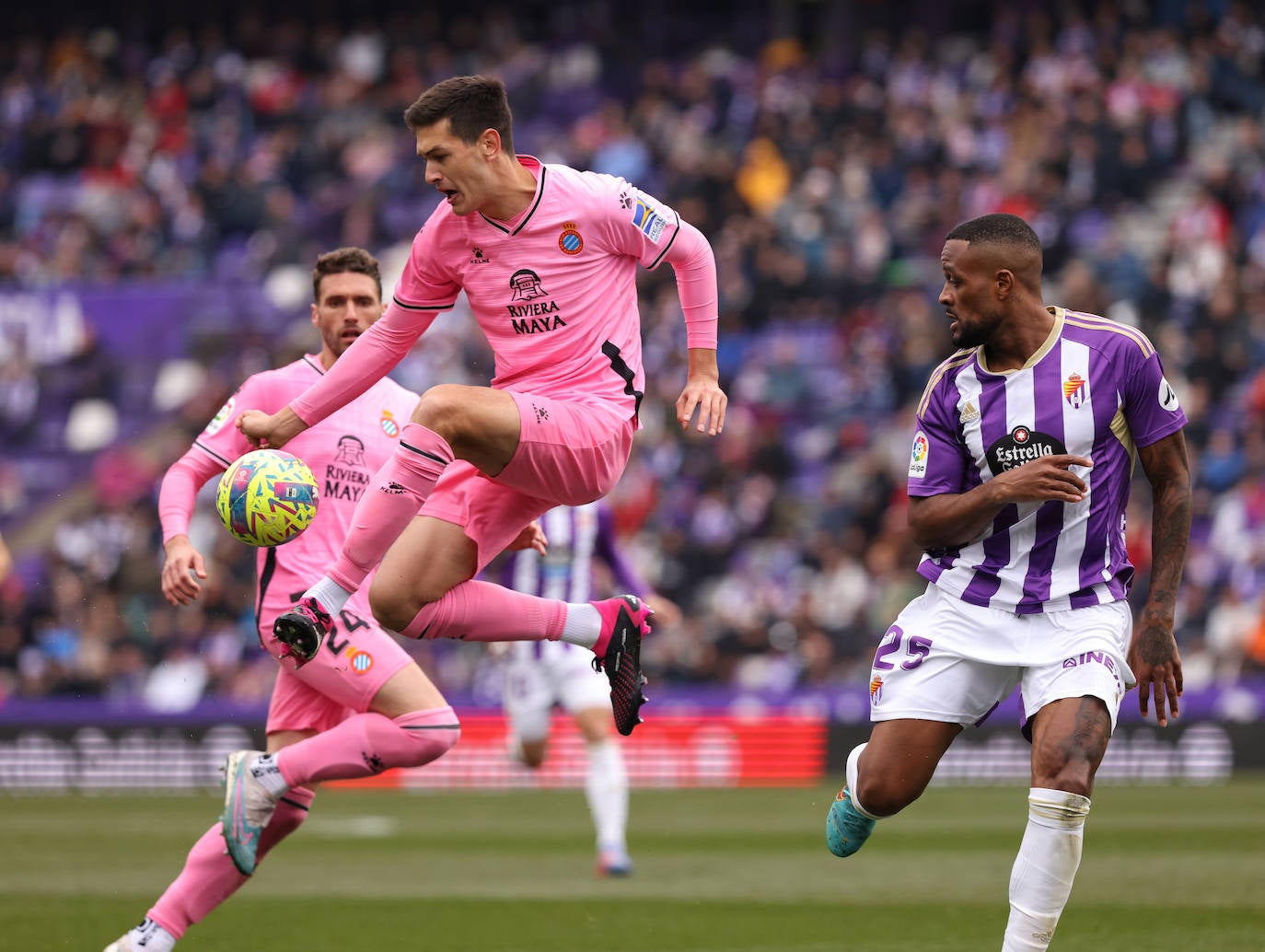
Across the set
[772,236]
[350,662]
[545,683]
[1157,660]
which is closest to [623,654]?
[350,662]

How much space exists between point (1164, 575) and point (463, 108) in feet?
10.3

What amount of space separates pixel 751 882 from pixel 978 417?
4989 millimetres

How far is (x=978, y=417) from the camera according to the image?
6777mm

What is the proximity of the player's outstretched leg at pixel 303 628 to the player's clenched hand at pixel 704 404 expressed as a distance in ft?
5.25

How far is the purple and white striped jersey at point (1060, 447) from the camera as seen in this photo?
6621mm

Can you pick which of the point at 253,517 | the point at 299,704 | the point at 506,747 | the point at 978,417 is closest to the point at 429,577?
the point at 253,517

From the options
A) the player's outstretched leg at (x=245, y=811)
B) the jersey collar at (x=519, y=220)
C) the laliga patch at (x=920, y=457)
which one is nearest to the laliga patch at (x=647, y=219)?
the jersey collar at (x=519, y=220)

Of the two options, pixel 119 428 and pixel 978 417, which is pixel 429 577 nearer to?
pixel 978 417

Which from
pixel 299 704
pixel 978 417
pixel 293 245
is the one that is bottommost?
pixel 299 704

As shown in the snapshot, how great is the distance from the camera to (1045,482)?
6.37 meters

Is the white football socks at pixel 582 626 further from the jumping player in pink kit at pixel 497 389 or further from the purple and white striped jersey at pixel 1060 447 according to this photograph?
the purple and white striped jersey at pixel 1060 447

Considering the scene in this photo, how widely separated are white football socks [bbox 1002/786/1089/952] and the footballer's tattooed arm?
46cm

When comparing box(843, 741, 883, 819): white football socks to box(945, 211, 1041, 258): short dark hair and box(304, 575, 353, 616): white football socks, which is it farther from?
box(304, 575, 353, 616): white football socks

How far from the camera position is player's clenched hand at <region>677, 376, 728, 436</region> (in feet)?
23.4
